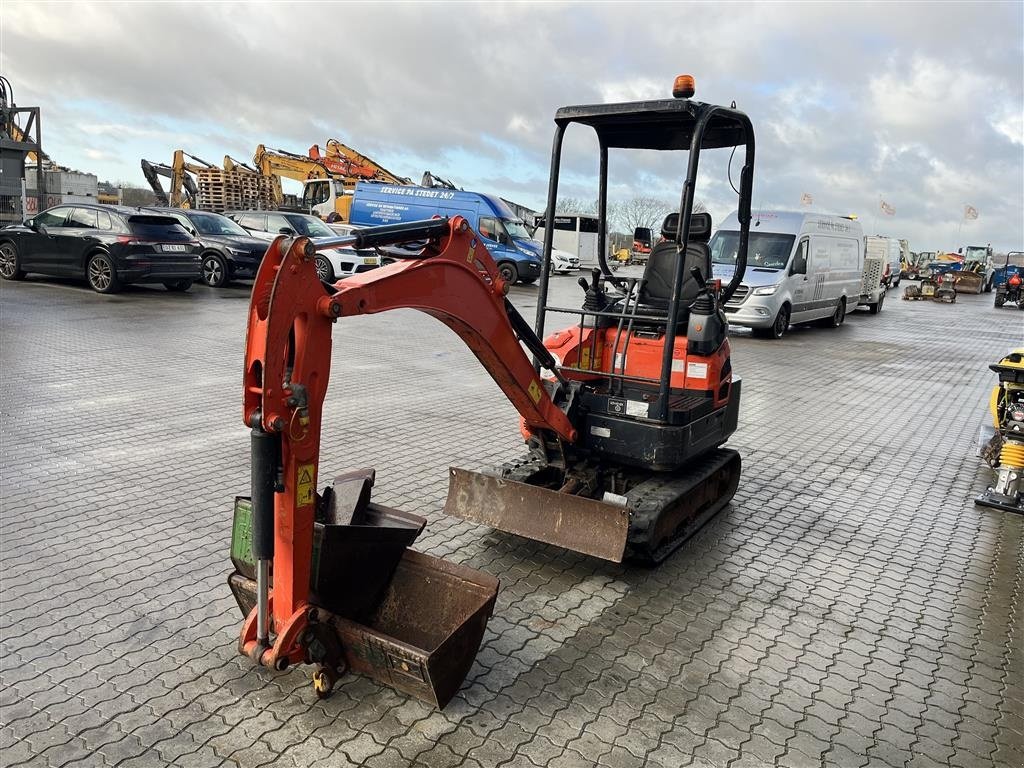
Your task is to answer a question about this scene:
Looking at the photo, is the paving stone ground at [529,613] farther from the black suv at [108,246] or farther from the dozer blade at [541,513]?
the black suv at [108,246]

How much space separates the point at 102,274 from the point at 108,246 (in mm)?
653

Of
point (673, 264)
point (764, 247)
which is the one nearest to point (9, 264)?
point (764, 247)

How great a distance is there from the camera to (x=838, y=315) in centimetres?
2017

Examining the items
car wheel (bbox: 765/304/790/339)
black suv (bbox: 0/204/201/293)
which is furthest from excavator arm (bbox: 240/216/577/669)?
black suv (bbox: 0/204/201/293)

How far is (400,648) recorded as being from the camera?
123 inches

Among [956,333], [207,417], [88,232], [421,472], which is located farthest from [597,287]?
[956,333]

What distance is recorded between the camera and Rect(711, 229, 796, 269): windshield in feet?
53.4

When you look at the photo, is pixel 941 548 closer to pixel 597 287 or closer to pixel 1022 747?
pixel 1022 747

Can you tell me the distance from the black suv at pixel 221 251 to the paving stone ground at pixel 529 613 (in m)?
10.6

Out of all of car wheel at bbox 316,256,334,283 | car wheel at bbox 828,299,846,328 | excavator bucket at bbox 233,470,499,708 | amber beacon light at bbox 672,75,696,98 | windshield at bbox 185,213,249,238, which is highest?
amber beacon light at bbox 672,75,696,98

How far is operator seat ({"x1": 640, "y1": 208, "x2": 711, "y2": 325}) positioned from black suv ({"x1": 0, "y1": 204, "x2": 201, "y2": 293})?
13.6 meters

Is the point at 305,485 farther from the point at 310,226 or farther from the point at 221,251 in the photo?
the point at 310,226

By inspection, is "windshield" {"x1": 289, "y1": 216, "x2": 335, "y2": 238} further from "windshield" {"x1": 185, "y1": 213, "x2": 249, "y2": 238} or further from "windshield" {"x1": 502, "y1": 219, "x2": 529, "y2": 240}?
"windshield" {"x1": 502, "y1": 219, "x2": 529, "y2": 240}

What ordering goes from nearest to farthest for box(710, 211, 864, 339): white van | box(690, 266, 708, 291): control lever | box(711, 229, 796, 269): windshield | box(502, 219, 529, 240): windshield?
box(690, 266, 708, 291): control lever → box(710, 211, 864, 339): white van → box(711, 229, 796, 269): windshield → box(502, 219, 529, 240): windshield
